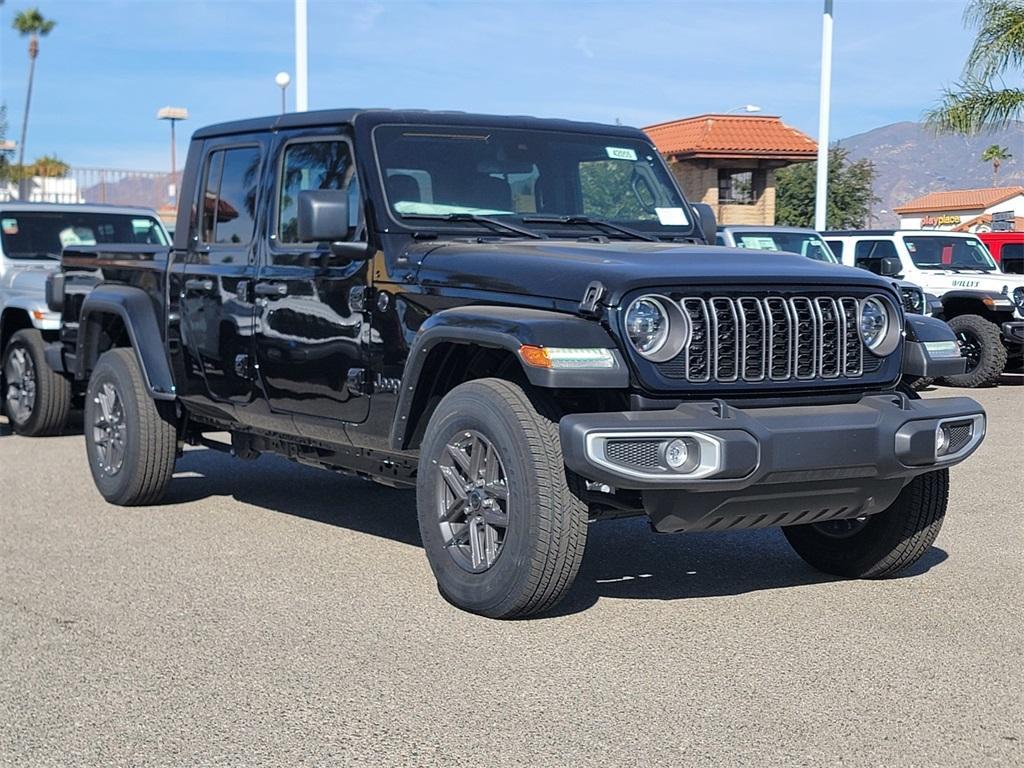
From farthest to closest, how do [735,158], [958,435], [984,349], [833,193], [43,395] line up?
[833,193] → [735,158] → [984,349] → [43,395] → [958,435]

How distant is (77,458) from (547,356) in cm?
609

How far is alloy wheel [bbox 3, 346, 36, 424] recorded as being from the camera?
455 inches

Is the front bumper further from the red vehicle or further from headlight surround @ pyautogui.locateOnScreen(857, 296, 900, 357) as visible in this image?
the red vehicle

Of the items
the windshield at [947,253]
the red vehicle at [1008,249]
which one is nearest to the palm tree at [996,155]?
the red vehicle at [1008,249]

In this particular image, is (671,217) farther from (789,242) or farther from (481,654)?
(789,242)

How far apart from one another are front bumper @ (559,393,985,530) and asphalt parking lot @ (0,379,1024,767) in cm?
46

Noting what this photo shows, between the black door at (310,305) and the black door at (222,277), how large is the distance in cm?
18

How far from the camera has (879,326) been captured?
19.3 feet

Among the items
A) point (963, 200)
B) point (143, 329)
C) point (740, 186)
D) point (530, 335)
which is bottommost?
point (143, 329)

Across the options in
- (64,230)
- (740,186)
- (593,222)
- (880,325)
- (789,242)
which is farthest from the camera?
(740,186)

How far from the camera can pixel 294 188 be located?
7.07m

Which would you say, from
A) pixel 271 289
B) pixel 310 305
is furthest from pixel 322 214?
pixel 271 289

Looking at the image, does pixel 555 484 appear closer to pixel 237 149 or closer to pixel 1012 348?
pixel 237 149

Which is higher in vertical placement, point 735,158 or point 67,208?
point 735,158
